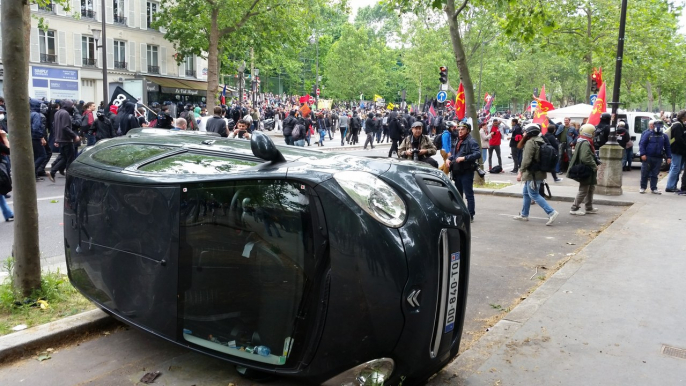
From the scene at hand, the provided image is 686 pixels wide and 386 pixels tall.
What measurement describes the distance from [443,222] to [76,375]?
2.68 m

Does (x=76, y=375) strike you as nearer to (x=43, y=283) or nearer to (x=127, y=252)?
(x=127, y=252)

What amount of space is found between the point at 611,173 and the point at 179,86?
35549 millimetres

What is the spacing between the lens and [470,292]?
604cm

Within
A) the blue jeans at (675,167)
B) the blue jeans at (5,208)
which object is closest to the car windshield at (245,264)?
the blue jeans at (5,208)

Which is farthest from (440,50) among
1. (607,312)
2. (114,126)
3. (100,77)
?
(607,312)

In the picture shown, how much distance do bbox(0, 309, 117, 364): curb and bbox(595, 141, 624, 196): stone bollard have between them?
37.1 ft

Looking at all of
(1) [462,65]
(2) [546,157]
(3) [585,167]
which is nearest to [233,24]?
(1) [462,65]

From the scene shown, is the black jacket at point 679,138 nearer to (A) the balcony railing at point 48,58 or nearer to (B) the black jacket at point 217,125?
(B) the black jacket at point 217,125

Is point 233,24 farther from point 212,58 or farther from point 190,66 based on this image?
point 190,66

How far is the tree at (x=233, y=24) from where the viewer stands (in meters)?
30.1

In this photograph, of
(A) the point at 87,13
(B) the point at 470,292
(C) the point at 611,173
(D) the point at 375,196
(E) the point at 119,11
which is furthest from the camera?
(E) the point at 119,11

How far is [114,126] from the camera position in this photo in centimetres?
1561

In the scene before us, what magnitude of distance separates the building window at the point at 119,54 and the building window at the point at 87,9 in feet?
7.47

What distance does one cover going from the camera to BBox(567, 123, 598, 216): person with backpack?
10.3 m
